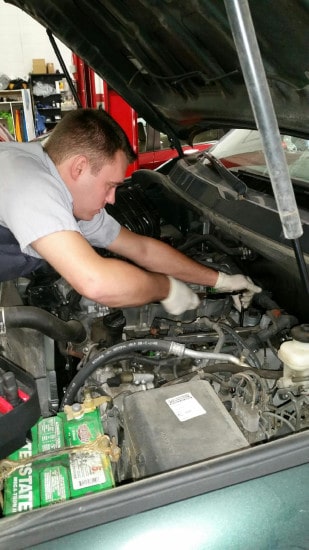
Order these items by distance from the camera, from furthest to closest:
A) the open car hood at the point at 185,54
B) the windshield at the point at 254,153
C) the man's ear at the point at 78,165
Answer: the windshield at the point at 254,153 → the man's ear at the point at 78,165 → the open car hood at the point at 185,54

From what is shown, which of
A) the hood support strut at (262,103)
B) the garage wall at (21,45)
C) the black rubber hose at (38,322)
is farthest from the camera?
the garage wall at (21,45)

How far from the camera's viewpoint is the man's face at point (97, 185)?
1.40 metres

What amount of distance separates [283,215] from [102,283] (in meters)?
0.63

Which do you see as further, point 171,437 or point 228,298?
point 228,298

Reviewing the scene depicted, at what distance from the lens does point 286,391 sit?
1002mm

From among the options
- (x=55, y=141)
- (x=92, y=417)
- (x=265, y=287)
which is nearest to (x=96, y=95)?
(x=55, y=141)

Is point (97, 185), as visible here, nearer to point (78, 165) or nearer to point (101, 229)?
point (78, 165)

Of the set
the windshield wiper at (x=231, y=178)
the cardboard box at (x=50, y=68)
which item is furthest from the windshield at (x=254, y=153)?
the cardboard box at (x=50, y=68)

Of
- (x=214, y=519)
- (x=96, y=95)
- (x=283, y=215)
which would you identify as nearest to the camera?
(x=214, y=519)

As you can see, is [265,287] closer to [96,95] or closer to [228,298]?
[228,298]

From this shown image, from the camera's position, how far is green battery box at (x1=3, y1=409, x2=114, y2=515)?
0.76 m

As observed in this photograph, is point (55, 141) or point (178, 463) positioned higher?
point (55, 141)

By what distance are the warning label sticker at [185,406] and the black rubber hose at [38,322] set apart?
396 millimetres

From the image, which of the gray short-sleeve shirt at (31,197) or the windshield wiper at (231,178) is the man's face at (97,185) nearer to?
the gray short-sleeve shirt at (31,197)
